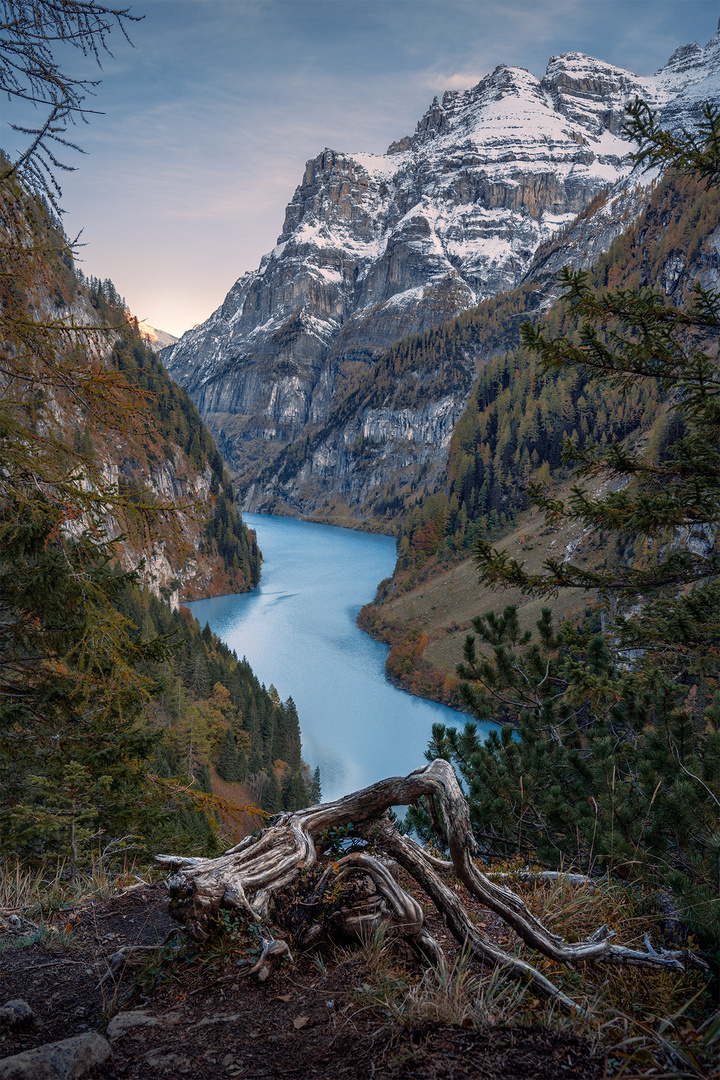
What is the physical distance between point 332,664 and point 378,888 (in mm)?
54902

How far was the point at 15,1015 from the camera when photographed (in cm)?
243

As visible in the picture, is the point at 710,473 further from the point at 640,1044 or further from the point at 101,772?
the point at 101,772

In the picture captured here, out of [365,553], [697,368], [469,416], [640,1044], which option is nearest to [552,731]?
[697,368]

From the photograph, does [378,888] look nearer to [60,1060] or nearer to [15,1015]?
[60,1060]

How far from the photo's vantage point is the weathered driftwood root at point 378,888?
2.78 m

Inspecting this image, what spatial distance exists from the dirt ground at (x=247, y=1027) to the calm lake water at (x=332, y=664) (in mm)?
20033

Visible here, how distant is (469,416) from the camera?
108688mm

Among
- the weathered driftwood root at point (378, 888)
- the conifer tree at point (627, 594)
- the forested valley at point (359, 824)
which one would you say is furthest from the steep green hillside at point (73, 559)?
the conifer tree at point (627, 594)

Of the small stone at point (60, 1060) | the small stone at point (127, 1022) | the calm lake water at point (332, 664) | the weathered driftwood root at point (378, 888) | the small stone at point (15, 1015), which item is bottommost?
the calm lake water at point (332, 664)

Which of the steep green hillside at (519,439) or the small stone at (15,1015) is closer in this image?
the small stone at (15,1015)

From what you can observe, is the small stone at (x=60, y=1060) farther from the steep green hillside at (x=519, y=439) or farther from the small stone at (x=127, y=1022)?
the steep green hillside at (x=519, y=439)

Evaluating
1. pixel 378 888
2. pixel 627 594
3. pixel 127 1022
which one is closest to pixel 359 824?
pixel 378 888

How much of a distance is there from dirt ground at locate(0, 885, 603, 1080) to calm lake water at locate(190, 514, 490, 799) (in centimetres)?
2003

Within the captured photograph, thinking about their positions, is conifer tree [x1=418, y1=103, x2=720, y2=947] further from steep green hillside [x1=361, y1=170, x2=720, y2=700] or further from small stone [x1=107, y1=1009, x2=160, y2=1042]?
steep green hillside [x1=361, y1=170, x2=720, y2=700]
